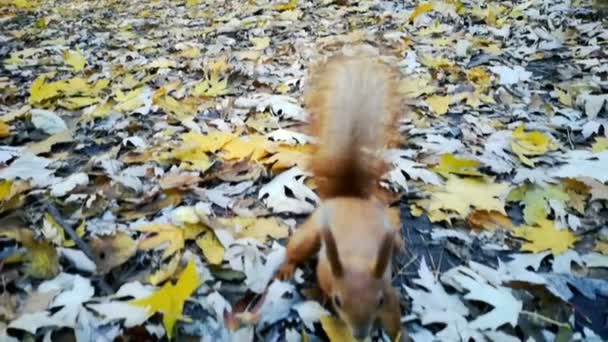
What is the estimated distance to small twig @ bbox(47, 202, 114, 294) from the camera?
1.14m

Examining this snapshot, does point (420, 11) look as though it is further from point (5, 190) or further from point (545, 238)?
point (5, 190)

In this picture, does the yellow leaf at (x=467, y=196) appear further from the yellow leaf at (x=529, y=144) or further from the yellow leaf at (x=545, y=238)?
the yellow leaf at (x=529, y=144)

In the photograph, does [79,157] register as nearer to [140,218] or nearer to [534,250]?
[140,218]

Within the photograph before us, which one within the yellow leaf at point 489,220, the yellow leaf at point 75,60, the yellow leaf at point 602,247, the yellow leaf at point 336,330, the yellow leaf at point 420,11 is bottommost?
the yellow leaf at point 336,330

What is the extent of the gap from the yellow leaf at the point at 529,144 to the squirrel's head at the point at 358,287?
0.94m

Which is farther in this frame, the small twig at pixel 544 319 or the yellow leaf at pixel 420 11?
the yellow leaf at pixel 420 11

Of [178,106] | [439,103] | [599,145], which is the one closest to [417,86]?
[439,103]

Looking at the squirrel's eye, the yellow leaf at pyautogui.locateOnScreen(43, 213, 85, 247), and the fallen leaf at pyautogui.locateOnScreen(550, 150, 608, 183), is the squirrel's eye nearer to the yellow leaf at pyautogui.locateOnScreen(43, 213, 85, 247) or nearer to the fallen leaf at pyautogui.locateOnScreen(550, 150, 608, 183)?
the yellow leaf at pyautogui.locateOnScreen(43, 213, 85, 247)

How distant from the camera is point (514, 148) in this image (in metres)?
1.67

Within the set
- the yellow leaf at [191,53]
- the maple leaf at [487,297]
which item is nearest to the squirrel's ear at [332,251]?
the maple leaf at [487,297]

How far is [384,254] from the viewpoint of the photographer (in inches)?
33.7

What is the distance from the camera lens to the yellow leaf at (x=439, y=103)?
1994 mm

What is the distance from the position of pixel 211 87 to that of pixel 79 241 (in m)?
1.14

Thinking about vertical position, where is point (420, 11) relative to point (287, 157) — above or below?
above
